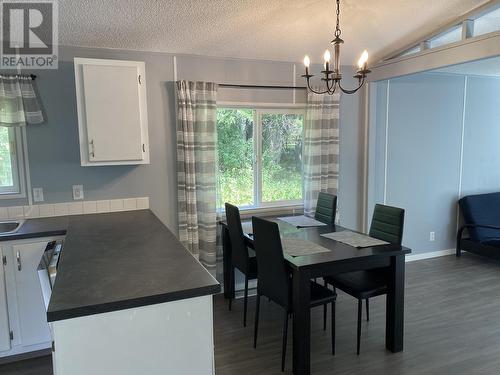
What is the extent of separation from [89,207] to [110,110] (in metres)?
0.90

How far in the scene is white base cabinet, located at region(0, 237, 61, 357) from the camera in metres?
2.56

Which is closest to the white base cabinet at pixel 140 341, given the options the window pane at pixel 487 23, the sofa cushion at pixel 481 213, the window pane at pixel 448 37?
the window pane at pixel 487 23

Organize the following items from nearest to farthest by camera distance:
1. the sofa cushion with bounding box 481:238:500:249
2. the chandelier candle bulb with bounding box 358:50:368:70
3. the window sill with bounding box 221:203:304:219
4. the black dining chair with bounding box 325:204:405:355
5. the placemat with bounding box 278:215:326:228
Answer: the chandelier candle bulb with bounding box 358:50:368:70 → the black dining chair with bounding box 325:204:405:355 → the placemat with bounding box 278:215:326:228 → the window sill with bounding box 221:203:304:219 → the sofa cushion with bounding box 481:238:500:249

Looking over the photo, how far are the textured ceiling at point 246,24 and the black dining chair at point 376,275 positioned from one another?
165 cm

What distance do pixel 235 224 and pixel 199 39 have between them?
5.32 feet

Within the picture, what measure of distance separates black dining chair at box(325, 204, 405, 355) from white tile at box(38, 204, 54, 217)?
2.34 m

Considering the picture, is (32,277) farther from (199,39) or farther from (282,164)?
(282,164)

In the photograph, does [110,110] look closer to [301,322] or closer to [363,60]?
[363,60]

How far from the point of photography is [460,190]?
16.4 ft

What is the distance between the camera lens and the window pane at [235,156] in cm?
377

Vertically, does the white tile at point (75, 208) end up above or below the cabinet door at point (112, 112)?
below

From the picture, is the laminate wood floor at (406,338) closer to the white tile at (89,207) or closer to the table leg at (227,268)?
the table leg at (227,268)

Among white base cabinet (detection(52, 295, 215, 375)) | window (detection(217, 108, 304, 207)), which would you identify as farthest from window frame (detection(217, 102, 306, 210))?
white base cabinet (detection(52, 295, 215, 375))

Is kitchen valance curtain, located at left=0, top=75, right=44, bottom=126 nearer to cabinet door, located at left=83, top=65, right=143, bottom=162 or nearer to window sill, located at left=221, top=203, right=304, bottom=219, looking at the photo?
cabinet door, located at left=83, top=65, right=143, bottom=162
